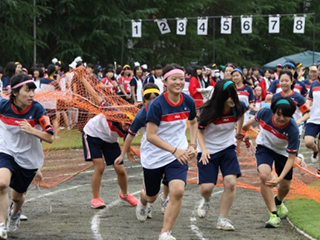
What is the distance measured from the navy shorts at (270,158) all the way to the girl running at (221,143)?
1.37ft

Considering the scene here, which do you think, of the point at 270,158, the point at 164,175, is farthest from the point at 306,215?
the point at 164,175

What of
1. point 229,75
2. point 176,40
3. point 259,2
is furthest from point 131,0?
point 229,75

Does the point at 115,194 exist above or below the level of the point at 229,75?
below

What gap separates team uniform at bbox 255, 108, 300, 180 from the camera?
8734 mm

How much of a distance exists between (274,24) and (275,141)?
25.6 metres

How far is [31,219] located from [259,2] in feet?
131

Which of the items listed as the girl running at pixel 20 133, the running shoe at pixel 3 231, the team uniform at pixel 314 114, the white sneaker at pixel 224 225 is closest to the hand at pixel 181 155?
the white sneaker at pixel 224 225

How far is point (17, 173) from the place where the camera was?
8.23 metres

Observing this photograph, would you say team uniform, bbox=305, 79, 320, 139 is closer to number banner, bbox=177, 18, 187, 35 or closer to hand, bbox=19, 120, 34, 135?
hand, bbox=19, 120, 34, 135

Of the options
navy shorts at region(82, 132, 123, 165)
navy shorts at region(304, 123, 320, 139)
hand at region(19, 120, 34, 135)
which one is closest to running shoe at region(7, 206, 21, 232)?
hand at region(19, 120, 34, 135)

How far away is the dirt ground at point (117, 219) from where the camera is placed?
27.5ft

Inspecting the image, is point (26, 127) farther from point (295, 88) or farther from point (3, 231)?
point (295, 88)

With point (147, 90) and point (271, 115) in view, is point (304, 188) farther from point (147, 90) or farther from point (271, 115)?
point (147, 90)

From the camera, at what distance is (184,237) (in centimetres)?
822
